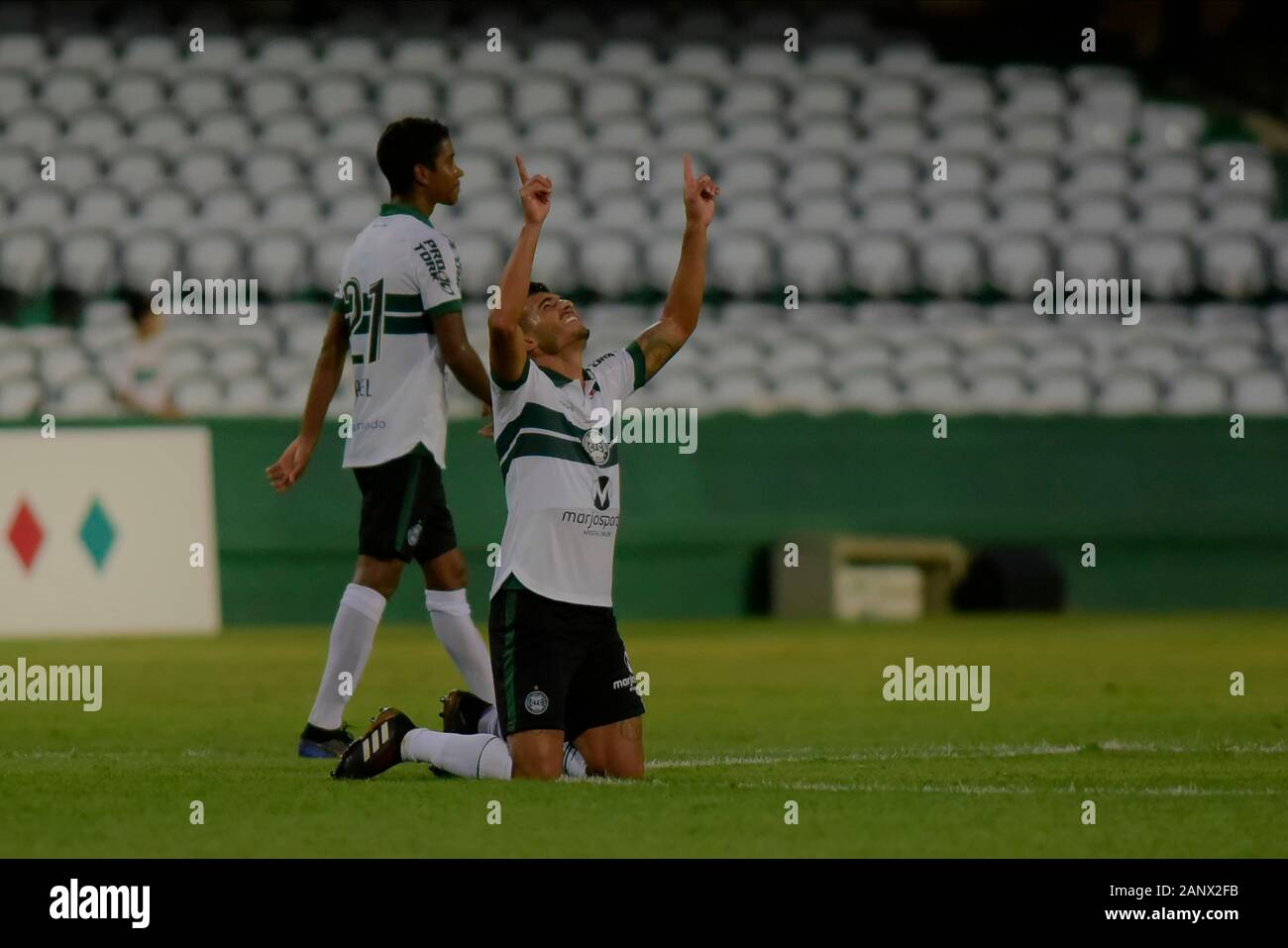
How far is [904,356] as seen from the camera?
61.4 feet

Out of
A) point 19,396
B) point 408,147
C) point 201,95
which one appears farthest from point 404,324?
point 201,95

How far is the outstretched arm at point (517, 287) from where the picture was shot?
6.60 metres

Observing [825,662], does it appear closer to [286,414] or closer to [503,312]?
[286,414]

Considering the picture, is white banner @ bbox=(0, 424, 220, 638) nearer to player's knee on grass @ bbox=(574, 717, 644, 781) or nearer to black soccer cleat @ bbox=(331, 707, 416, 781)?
black soccer cleat @ bbox=(331, 707, 416, 781)

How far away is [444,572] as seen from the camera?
8.07 m

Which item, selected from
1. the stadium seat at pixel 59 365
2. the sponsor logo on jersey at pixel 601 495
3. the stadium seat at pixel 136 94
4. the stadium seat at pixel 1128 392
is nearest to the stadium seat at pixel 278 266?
the stadium seat at pixel 59 365

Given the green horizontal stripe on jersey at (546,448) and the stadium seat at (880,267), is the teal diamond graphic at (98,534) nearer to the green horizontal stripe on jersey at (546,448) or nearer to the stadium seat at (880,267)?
the green horizontal stripe on jersey at (546,448)

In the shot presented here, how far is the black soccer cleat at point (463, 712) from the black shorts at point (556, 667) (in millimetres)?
454

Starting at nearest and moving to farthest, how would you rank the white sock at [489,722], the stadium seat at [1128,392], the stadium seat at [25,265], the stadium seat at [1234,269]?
the white sock at [489,722] → the stadium seat at [1128,392] → the stadium seat at [25,265] → the stadium seat at [1234,269]

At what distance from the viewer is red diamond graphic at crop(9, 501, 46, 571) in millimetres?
13891

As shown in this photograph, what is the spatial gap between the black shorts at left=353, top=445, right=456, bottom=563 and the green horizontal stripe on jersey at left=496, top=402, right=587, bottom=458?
767 millimetres

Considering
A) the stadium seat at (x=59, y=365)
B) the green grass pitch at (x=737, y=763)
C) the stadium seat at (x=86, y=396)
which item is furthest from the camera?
the stadium seat at (x=59, y=365)

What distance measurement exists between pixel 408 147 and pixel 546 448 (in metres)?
1.53
